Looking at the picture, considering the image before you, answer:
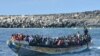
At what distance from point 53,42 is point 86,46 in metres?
11.4

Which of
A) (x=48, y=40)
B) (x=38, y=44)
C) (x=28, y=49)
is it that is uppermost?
(x=48, y=40)

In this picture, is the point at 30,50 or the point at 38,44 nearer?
the point at 30,50

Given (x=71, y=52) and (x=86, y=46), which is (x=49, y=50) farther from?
(x=86, y=46)

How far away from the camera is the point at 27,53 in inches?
2178

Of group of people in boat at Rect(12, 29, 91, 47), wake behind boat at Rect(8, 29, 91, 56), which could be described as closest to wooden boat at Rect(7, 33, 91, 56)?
wake behind boat at Rect(8, 29, 91, 56)

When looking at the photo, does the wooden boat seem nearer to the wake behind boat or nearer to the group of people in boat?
the wake behind boat

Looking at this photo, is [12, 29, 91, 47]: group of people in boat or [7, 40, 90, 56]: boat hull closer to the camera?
[7, 40, 90, 56]: boat hull

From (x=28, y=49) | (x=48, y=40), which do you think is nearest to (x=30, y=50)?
(x=28, y=49)

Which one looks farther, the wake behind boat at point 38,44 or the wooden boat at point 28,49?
the wake behind boat at point 38,44

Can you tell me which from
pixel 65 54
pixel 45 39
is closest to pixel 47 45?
pixel 45 39

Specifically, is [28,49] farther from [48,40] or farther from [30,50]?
[48,40]

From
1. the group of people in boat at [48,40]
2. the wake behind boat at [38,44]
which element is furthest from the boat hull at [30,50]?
the group of people in boat at [48,40]

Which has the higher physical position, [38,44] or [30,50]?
[38,44]

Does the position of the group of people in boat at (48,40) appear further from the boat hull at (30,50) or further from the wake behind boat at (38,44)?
the boat hull at (30,50)
